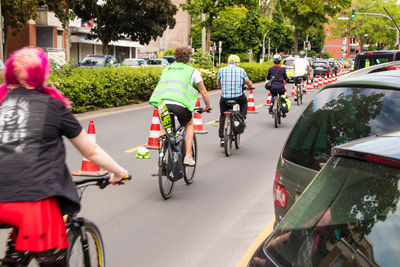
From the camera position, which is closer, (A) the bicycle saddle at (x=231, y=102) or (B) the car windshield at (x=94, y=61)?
(A) the bicycle saddle at (x=231, y=102)

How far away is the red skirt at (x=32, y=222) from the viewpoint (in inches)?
115

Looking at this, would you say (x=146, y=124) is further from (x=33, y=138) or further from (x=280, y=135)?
(x=33, y=138)

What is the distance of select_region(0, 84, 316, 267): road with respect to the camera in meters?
5.30

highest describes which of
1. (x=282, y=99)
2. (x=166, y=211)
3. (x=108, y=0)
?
Answer: (x=108, y=0)

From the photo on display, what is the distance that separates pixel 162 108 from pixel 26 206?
4.43 metres

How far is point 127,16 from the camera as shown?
41969 millimetres

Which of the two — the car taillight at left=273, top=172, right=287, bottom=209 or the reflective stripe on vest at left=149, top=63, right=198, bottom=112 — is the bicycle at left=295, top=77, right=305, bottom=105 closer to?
the reflective stripe on vest at left=149, top=63, right=198, bottom=112

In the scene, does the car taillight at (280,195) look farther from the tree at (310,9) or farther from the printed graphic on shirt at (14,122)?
the tree at (310,9)

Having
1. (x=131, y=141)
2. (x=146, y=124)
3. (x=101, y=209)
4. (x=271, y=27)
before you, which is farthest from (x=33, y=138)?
(x=271, y=27)

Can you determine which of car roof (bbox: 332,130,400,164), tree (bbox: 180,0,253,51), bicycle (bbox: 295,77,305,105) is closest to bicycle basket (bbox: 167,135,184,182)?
car roof (bbox: 332,130,400,164)

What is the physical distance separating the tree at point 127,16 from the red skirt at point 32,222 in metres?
37.1

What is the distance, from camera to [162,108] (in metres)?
7.29

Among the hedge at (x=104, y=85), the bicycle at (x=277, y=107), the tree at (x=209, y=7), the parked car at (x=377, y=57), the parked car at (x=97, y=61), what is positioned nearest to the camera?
the bicycle at (x=277, y=107)

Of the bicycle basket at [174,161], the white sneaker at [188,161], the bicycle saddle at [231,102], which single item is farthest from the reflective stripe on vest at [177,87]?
the bicycle saddle at [231,102]
